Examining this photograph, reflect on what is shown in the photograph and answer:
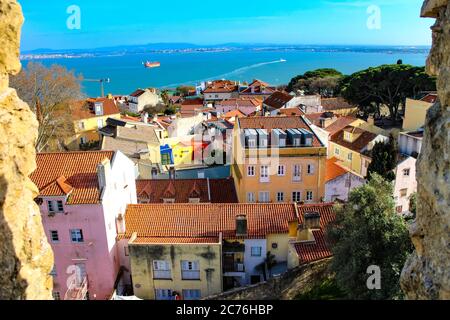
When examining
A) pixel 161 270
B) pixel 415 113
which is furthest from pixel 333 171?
pixel 415 113

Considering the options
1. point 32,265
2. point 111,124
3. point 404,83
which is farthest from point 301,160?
point 404,83

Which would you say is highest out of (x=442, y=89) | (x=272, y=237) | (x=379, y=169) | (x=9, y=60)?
(x=9, y=60)

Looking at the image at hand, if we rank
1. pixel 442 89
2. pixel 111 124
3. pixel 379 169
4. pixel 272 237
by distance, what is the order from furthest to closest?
pixel 111 124 < pixel 379 169 < pixel 272 237 < pixel 442 89

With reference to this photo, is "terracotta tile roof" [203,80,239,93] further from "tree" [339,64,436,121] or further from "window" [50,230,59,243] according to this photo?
"window" [50,230,59,243]

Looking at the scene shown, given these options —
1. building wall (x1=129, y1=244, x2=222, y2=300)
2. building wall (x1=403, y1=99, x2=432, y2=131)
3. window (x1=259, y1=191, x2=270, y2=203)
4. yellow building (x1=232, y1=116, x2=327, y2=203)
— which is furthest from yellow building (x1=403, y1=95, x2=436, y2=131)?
building wall (x1=129, y1=244, x2=222, y2=300)

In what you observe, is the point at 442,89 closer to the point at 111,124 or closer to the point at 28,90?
the point at 28,90

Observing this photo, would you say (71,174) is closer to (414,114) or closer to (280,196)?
(280,196)
